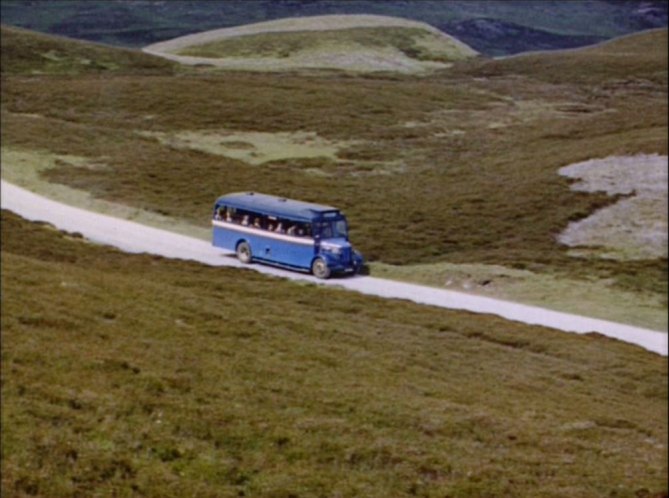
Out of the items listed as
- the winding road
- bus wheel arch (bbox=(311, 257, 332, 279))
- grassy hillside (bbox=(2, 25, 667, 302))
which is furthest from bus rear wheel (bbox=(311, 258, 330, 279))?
grassy hillside (bbox=(2, 25, 667, 302))

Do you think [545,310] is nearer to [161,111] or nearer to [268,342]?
[268,342]

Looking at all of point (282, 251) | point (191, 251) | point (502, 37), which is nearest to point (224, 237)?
point (282, 251)

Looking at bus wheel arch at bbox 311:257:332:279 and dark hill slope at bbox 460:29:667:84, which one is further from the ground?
dark hill slope at bbox 460:29:667:84

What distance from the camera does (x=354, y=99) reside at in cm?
1332

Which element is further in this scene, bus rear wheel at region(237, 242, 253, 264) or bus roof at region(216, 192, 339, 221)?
bus rear wheel at region(237, 242, 253, 264)

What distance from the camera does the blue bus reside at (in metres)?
8.31

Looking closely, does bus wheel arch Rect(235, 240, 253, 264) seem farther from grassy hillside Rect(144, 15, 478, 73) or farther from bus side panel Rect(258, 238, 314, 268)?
grassy hillside Rect(144, 15, 478, 73)

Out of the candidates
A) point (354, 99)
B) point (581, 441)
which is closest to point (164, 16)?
point (354, 99)

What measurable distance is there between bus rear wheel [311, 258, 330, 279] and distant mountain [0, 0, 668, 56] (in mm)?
2674

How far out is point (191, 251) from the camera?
39.5ft

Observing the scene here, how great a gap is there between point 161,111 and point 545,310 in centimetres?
1658

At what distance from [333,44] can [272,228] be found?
1.98 meters

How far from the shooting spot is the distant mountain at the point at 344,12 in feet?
20.7

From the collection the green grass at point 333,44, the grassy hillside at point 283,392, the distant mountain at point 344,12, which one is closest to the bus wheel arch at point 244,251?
the green grass at point 333,44
